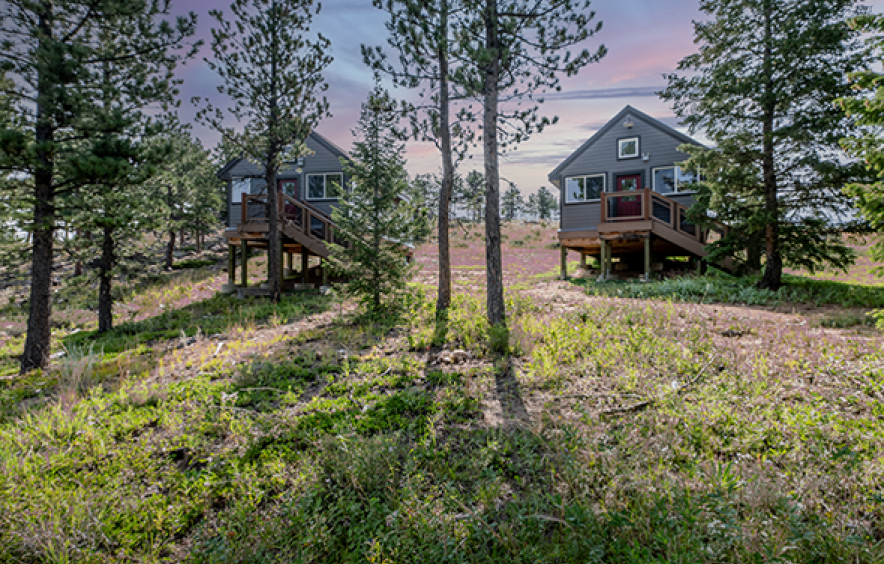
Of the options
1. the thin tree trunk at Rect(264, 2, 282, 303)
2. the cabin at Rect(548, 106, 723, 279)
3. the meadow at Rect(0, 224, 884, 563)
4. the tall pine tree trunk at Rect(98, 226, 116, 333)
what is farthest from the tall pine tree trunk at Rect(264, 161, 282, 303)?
the cabin at Rect(548, 106, 723, 279)

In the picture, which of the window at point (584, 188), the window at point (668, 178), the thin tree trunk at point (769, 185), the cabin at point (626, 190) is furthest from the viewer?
the window at point (584, 188)

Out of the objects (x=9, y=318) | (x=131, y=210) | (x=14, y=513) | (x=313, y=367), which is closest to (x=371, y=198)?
(x=313, y=367)

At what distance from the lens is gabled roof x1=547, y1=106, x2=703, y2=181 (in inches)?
668

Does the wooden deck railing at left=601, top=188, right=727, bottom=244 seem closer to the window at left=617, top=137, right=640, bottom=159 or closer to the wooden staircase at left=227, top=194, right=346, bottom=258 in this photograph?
the window at left=617, top=137, right=640, bottom=159

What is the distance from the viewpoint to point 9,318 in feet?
52.1

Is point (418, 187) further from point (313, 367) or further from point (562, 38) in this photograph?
point (313, 367)

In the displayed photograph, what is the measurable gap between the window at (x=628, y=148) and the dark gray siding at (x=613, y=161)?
0.14m

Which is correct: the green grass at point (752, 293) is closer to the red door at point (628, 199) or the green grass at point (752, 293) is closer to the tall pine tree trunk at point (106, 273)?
the red door at point (628, 199)

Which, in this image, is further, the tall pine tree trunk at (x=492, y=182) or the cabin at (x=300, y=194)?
the cabin at (x=300, y=194)

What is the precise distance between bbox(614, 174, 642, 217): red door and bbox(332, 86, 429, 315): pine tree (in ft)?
41.6

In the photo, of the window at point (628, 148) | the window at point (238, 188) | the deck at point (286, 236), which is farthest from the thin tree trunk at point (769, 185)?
the window at point (238, 188)

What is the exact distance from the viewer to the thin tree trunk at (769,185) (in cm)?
1080

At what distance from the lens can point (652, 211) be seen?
17188 mm

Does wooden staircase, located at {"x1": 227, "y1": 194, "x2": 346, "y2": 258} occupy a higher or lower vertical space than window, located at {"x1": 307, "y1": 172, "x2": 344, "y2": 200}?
lower
